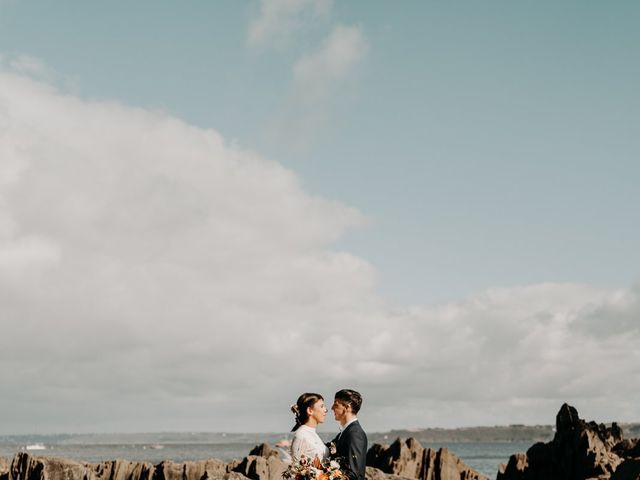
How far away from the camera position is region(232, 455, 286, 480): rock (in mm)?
25406

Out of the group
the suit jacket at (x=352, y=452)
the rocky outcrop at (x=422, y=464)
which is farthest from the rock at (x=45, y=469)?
the suit jacket at (x=352, y=452)

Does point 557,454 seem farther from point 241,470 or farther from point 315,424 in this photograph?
point 315,424

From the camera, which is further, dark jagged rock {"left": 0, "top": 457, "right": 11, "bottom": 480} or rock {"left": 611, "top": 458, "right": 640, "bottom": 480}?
dark jagged rock {"left": 0, "top": 457, "right": 11, "bottom": 480}

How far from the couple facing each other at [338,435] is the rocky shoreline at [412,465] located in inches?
454

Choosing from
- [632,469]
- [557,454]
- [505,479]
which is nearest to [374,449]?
[505,479]

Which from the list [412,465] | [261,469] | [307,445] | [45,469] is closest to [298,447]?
[307,445]

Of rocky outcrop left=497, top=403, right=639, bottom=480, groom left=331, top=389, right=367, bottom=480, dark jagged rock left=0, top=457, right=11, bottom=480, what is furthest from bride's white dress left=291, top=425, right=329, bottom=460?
dark jagged rock left=0, top=457, right=11, bottom=480

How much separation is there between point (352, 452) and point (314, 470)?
0.57 metres

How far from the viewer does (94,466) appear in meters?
33.8

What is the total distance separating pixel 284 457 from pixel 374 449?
32.7 m

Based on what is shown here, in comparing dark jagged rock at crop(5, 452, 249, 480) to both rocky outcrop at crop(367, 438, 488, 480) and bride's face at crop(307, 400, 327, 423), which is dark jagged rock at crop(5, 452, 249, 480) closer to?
rocky outcrop at crop(367, 438, 488, 480)

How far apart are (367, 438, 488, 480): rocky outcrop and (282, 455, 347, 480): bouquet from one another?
1084 inches

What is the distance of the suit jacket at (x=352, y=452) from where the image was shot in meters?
9.67

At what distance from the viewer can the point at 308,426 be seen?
1019 cm
